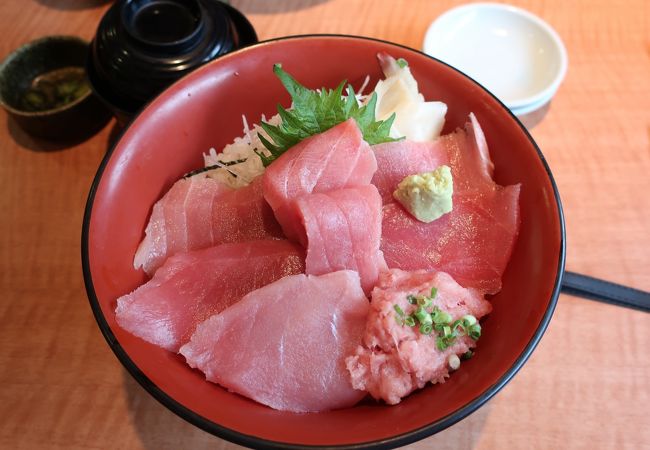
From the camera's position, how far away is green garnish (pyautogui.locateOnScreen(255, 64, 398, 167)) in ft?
4.97

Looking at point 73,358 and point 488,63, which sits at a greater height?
Result: point 488,63

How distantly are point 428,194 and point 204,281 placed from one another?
0.68 metres

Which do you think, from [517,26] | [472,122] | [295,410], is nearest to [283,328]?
[295,410]

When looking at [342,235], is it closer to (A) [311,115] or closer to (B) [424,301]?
(B) [424,301]

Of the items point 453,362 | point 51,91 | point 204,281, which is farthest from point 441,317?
point 51,91

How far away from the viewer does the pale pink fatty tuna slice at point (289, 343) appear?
1235mm

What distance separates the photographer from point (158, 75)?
1.95 metres

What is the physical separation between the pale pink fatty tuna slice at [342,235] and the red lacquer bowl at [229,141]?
0.35 meters

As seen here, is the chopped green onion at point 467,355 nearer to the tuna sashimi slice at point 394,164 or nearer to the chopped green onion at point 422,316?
the chopped green onion at point 422,316

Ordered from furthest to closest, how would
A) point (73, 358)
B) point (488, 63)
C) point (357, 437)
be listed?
point (488, 63)
point (73, 358)
point (357, 437)

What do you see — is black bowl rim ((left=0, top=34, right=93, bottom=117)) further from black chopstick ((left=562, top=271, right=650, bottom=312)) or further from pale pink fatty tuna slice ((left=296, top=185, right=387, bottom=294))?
black chopstick ((left=562, top=271, right=650, bottom=312))

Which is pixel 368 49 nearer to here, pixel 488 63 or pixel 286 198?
pixel 286 198

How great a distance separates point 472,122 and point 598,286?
29.8 inches

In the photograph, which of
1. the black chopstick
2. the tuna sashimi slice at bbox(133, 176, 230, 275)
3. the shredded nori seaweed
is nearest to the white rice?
the shredded nori seaweed
